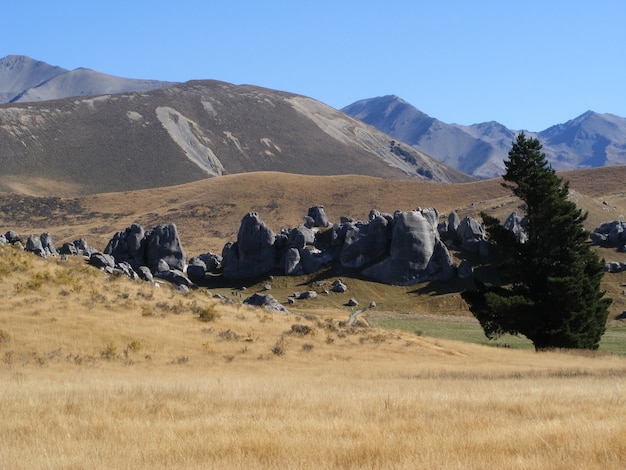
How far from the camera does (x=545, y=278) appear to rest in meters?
33.8

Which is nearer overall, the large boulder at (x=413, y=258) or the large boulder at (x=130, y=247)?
the large boulder at (x=413, y=258)

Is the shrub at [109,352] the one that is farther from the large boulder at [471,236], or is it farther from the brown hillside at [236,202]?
the brown hillside at [236,202]

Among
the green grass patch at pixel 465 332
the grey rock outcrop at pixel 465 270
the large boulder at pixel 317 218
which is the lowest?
the green grass patch at pixel 465 332

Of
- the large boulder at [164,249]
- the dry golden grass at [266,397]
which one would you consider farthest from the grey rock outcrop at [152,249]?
the dry golden grass at [266,397]

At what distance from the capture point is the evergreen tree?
3284 cm

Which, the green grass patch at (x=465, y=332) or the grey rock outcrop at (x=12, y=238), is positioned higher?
the grey rock outcrop at (x=12, y=238)

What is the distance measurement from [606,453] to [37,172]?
7527 inches

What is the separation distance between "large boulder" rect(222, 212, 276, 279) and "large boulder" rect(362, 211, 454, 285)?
36.1 feet

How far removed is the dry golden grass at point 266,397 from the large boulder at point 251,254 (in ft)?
137

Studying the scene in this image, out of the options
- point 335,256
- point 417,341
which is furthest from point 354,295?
point 417,341

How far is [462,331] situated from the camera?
49250mm

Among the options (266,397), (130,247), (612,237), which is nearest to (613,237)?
(612,237)

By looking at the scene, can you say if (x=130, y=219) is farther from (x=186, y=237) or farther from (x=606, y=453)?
(x=606, y=453)

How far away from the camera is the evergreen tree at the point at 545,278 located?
3284 centimetres
